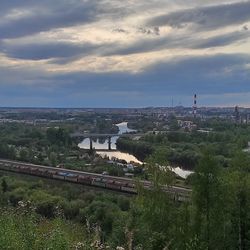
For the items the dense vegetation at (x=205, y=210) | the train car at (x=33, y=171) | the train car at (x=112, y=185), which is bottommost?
the train car at (x=33, y=171)

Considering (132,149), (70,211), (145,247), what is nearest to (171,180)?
(145,247)

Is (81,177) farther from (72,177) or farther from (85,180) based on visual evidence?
(85,180)

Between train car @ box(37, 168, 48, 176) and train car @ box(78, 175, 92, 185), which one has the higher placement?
train car @ box(78, 175, 92, 185)

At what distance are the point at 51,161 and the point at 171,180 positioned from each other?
4342 cm

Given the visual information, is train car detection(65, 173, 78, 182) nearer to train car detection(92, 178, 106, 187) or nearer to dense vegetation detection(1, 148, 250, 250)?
train car detection(92, 178, 106, 187)

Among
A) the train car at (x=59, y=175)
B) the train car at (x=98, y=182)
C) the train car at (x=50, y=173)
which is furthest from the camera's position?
the train car at (x=50, y=173)

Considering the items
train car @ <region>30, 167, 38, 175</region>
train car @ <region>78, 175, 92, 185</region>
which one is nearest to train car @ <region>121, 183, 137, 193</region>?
train car @ <region>78, 175, 92, 185</region>

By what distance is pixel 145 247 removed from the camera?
12.0 metres

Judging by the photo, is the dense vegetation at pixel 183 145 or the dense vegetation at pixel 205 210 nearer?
the dense vegetation at pixel 205 210

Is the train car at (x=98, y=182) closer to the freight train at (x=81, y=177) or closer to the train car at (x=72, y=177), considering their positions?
the freight train at (x=81, y=177)

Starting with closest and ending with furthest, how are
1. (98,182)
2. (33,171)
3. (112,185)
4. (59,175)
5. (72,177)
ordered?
(112,185) → (98,182) → (72,177) → (59,175) → (33,171)

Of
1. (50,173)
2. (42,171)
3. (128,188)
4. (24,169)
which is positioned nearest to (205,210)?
(128,188)

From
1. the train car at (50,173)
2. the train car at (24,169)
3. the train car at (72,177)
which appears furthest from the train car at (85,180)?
the train car at (24,169)

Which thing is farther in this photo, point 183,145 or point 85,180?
point 183,145
